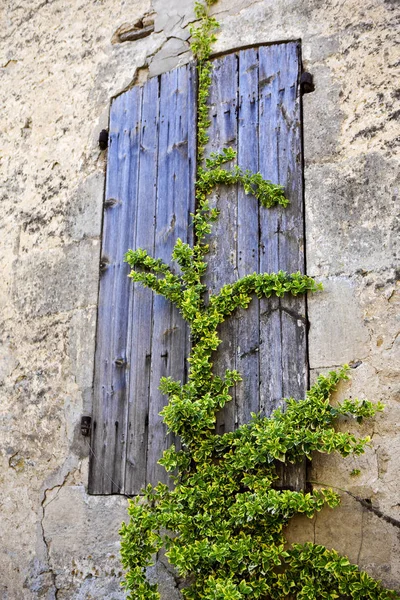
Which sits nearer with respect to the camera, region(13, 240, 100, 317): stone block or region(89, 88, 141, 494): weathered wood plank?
region(89, 88, 141, 494): weathered wood plank

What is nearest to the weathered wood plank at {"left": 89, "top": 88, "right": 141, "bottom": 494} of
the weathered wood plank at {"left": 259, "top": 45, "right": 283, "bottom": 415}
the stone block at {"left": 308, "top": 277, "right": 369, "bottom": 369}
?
the weathered wood plank at {"left": 259, "top": 45, "right": 283, "bottom": 415}

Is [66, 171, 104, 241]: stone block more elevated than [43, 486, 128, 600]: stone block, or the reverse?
[66, 171, 104, 241]: stone block

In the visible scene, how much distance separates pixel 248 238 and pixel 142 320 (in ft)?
2.33

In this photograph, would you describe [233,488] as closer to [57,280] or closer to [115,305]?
[115,305]

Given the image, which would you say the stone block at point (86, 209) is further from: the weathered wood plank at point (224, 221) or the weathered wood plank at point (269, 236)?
the weathered wood plank at point (269, 236)

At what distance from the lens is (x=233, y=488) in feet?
10.1

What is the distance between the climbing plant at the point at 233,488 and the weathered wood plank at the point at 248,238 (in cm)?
6

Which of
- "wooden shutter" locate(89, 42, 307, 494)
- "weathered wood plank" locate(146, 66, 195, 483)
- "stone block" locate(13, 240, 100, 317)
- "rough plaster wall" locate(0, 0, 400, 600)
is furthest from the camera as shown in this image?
"stone block" locate(13, 240, 100, 317)

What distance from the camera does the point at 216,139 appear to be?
375cm

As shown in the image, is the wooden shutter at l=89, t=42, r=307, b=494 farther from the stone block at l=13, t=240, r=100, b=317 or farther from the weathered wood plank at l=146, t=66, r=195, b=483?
the stone block at l=13, t=240, r=100, b=317

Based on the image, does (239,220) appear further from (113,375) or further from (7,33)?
(7,33)

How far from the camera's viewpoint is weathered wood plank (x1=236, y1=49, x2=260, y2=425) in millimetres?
3254

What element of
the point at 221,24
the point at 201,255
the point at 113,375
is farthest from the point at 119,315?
the point at 221,24

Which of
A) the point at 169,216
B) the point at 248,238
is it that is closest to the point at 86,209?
the point at 169,216
